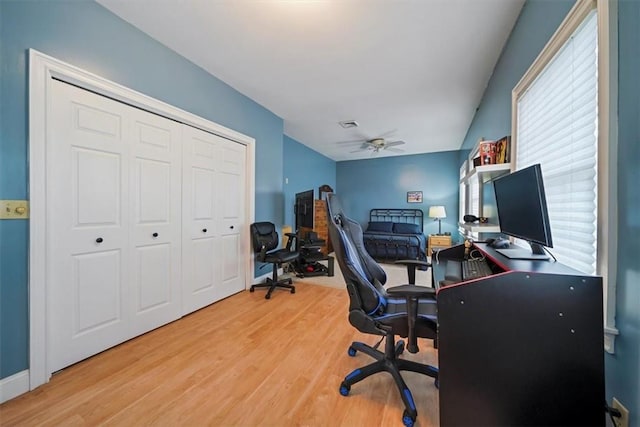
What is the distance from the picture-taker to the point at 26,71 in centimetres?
141

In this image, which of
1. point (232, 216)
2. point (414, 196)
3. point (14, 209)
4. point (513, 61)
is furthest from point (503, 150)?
point (414, 196)

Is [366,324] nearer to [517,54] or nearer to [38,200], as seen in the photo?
[38,200]

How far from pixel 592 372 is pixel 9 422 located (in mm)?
2623

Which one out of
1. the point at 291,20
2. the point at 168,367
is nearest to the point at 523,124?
the point at 291,20

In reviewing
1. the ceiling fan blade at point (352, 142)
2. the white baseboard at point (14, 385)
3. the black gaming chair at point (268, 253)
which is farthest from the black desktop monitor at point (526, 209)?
the ceiling fan blade at point (352, 142)

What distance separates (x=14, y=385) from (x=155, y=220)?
1.26 metres

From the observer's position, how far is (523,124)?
1.73 metres

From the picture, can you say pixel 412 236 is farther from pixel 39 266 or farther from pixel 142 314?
pixel 39 266

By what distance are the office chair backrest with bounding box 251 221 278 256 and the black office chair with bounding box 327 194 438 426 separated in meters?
1.82

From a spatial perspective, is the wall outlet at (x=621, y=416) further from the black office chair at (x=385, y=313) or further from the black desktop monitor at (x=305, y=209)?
the black desktop monitor at (x=305, y=209)

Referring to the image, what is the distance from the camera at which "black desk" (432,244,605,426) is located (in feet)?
2.68

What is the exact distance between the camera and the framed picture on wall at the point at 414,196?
20.6 feet

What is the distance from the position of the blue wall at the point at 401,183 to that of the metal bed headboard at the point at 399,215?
0.37 ft

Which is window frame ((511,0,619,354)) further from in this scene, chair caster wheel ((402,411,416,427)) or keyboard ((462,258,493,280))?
chair caster wheel ((402,411,416,427))
